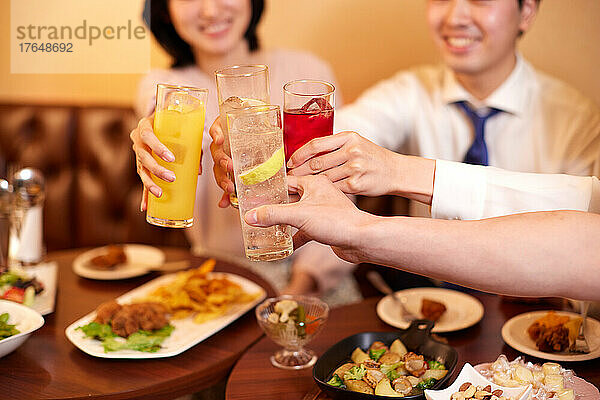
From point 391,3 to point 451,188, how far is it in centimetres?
145

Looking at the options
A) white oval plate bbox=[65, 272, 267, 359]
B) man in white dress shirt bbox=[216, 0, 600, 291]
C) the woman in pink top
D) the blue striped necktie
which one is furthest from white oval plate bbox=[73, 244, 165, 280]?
the blue striped necktie

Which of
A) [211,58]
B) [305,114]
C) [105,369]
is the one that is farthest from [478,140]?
[105,369]

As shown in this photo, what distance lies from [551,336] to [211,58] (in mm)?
1587

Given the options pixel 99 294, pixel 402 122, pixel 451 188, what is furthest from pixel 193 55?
pixel 451 188

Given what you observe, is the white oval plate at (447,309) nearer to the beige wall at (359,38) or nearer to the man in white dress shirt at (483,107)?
the man in white dress shirt at (483,107)

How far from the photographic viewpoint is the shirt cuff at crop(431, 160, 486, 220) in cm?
149

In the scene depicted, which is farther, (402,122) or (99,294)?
(402,122)

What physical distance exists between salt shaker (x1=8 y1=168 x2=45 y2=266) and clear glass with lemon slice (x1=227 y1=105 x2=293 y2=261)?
3.53 ft

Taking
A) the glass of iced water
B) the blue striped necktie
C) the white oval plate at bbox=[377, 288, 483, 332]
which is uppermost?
the glass of iced water

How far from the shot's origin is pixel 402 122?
246 cm

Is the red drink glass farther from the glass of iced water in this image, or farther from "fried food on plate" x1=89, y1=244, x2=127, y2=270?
"fried food on plate" x1=89, y1=244, x2=127, y2=270

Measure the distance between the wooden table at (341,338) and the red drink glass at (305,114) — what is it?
469mm

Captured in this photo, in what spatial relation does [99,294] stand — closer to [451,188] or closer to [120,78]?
[451,188]

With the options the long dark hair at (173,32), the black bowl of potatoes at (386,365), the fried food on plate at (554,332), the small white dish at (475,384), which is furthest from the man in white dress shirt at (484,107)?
the small white dish at (475,384)
